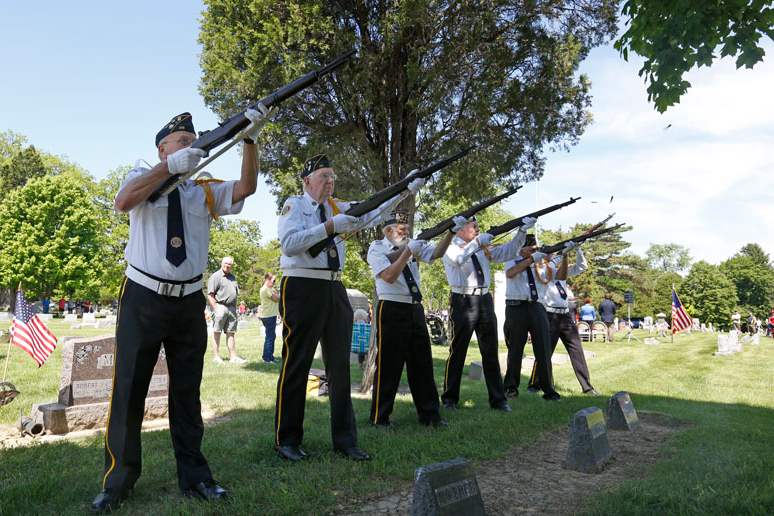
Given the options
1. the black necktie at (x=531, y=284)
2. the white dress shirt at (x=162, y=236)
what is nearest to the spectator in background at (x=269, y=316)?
the black necktie at (x=531, y=284)

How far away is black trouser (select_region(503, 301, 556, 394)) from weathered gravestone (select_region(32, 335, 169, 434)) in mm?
5101

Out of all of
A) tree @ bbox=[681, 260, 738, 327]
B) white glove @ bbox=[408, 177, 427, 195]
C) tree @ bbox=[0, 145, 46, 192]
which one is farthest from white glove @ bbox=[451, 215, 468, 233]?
tree @ bbox=[681, 260, 738, 327]

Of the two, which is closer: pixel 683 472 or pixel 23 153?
pixel 683 472

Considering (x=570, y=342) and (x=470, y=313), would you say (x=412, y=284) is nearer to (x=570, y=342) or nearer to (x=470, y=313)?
(x=470, y=313)

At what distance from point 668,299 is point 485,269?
69203 mm

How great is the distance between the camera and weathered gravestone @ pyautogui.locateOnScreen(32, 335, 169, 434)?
6.36 meters

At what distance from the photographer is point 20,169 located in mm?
54031

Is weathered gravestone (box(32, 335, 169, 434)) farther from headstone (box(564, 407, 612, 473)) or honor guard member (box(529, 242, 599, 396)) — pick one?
honor guard member (box(529, 242, 599, 396))

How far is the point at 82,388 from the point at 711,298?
230 ft

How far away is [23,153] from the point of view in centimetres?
5494

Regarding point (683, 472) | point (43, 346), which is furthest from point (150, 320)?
point (43, 346)

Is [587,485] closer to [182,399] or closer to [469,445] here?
[469,445]

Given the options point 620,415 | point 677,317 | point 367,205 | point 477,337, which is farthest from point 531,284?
point 677,317

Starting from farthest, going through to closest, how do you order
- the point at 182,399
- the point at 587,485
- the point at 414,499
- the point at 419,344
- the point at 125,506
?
the point at 419,344 < the point at 587,485 < the point at 182,399 < the point at 125,506 < the point at 414,499
